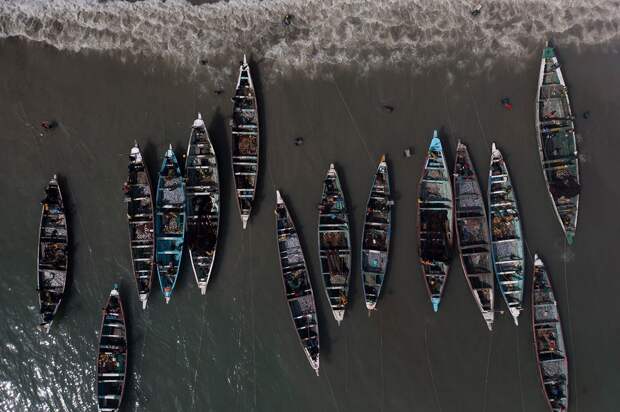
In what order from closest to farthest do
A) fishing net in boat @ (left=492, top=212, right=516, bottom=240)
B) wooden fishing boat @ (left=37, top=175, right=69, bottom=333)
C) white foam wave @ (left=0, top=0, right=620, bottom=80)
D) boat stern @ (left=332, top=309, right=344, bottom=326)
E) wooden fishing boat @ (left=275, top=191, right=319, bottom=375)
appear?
wooden fishing boat @ (left=37, top=175, right=69, bottom=333) < wooden fishing boat @ (left=275, top=191, right=319, bottom=375) < boat stern @ (left=332, top=309, right=344, bottom=326) < fishing net in boat @ (left=492, top=212, right=516, bottom=240) < white foam wave @ (left=0, top=0, right=620, bottom=80)

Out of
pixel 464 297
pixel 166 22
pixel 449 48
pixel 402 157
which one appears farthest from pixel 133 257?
pixel 449 48

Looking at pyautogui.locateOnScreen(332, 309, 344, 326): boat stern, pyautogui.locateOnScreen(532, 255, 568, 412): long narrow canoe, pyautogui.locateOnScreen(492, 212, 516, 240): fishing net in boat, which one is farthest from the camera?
pyautogui.locateOnScreen(492, 212, 516, 240): fishing net in boat

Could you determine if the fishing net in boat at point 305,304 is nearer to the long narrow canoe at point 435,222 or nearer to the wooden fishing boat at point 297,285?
the wooden fishing boat at point 297,285

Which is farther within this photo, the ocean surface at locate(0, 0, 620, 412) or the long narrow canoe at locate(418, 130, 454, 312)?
the ocean surface at locate(0, 0, 620, 412)

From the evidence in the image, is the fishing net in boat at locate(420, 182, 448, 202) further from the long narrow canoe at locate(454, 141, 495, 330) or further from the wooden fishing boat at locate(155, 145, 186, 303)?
the wooden fishing boat at locate(155, 145, 186, 303)

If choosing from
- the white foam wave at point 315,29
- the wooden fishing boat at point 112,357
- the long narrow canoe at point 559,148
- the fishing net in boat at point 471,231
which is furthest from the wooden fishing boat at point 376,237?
the wooden fishing boat at point 112,357

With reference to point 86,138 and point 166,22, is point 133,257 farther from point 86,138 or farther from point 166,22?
point 166,22

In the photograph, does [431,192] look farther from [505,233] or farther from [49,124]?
[49,124]

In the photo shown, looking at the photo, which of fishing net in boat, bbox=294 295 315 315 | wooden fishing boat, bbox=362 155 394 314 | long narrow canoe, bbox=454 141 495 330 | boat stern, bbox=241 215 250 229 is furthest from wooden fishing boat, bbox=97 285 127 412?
long narrow canoe, bbox=454 141 495 330
